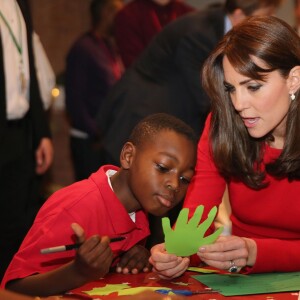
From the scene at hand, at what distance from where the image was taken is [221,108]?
2.70 meters

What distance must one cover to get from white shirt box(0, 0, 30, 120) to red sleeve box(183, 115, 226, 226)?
129 cm

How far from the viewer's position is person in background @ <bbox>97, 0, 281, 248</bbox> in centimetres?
400

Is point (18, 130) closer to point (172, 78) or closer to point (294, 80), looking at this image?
point (172, 78)

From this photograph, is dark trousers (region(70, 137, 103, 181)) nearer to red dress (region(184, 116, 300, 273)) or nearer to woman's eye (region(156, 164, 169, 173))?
red dress (region(184, 116, 300, 273))

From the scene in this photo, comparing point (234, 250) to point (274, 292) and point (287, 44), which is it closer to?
point (274, 292)

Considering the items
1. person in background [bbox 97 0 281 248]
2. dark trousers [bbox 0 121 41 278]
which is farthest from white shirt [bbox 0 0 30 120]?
person in background [bbox 97 0 281 248]

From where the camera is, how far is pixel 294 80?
2.56 metres

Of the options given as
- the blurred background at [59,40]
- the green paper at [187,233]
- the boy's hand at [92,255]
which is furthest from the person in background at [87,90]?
the boy's hand at [92,255]

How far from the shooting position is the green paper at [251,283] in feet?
7.27

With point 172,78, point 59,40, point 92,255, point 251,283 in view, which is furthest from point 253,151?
point 59,40

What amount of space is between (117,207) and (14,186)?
5.16 ft

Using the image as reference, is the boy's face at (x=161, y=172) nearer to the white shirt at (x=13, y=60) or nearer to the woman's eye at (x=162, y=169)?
the woman's eye at (x=162, y=169)

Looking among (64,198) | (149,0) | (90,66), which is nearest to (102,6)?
(90,66)

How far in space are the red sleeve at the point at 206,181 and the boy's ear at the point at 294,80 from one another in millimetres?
359
